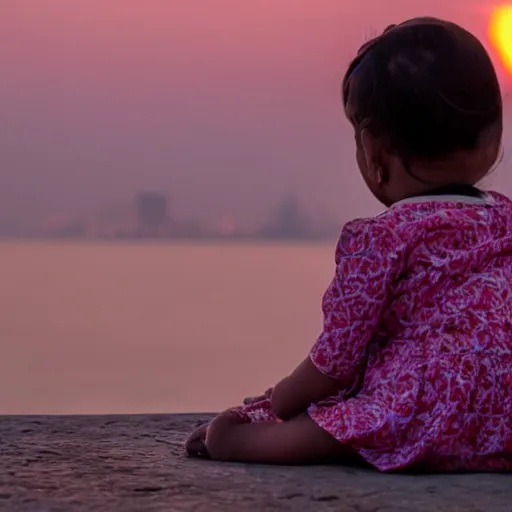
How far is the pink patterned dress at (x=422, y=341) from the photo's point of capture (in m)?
1.50

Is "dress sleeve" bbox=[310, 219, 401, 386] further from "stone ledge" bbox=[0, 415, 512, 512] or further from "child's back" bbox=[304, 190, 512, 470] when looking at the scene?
"stone ledge" bbox=[0, 415, 512, 512]

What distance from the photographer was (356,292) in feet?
4.93

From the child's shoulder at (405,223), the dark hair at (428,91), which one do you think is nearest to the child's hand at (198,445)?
the child's shoulder at (405,223)

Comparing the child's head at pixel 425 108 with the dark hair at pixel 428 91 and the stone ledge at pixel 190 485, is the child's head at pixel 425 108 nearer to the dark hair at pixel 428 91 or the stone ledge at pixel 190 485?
the dark hair at pixel 428 91

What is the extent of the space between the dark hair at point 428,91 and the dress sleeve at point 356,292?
0.17m

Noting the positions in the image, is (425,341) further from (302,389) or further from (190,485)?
(190,485)

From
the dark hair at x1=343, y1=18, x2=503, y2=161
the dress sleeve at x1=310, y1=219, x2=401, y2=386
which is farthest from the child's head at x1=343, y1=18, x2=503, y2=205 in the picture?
the dress sleeve at x1=310, y1=219, x2=401, y2=386

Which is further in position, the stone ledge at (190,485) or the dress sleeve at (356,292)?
the dress sleeve at (356,292)

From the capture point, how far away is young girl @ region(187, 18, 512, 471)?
1.51 metres

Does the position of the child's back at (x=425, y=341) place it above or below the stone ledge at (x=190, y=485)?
above

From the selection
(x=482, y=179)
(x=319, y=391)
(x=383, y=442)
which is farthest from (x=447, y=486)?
(x=482, y=179)

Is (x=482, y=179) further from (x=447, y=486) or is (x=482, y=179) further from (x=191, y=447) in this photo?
(x=191, y=447)

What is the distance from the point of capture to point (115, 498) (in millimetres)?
1274

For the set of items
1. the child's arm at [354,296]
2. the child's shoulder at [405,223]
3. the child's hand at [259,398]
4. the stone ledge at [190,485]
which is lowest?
the stone ledge at [190,485]
